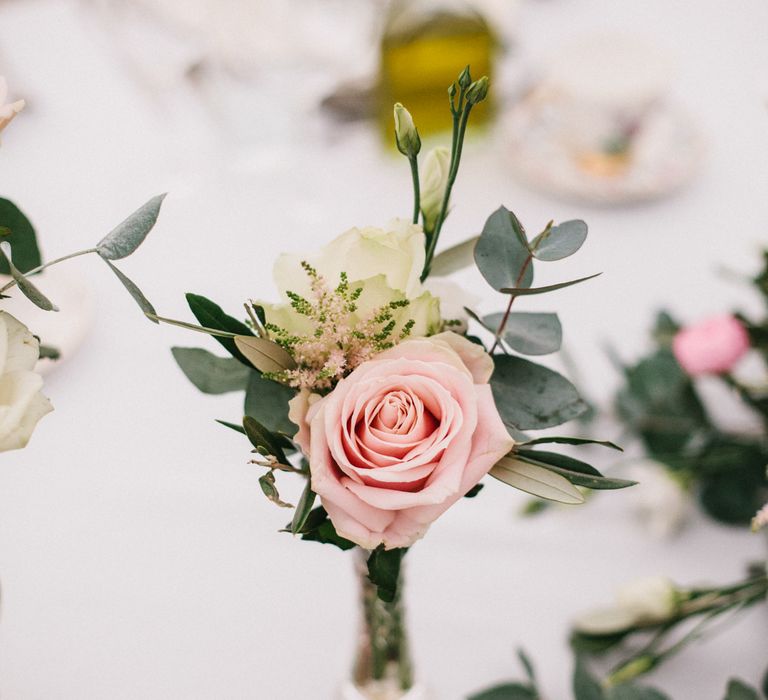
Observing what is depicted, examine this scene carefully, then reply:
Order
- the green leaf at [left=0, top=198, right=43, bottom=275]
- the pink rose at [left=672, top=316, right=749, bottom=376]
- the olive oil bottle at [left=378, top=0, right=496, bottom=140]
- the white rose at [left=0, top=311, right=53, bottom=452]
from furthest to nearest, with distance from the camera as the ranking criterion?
the olive oil bottle at [left=378, top=0, right=496, bottom=140], the pink rose at [left=672, top=316, right=749, bottom=376], the green leaf at [left=0, top=198, right=43, bottom=275], the white rose at [left=0, top=311, right=53, bottom=452]

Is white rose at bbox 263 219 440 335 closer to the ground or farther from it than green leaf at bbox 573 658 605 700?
farther from it

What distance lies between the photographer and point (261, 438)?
38 centimetres

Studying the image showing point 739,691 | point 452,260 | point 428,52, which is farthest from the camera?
point 428,52

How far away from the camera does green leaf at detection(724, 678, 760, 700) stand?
0.57 metres

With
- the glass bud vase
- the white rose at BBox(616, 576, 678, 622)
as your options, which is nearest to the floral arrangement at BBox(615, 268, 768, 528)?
the white rose at BBox(616, 576, 678, 622)

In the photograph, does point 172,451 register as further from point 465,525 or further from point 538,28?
point 538,28

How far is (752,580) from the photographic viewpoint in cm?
63

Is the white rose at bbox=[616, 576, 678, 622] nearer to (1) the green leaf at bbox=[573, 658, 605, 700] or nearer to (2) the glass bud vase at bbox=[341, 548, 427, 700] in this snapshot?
(1) the green leaf at bbox=[573, 658, 605, 700]

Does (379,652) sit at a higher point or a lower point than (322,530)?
lower

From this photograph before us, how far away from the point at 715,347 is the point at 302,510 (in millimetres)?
462

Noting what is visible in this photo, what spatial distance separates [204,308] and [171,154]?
2.67ft

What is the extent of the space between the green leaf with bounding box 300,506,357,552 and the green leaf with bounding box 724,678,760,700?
33cm

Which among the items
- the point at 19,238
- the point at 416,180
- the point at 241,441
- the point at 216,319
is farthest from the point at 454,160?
the point at 241,441

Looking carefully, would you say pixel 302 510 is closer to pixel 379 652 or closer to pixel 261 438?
pixel 261 438
